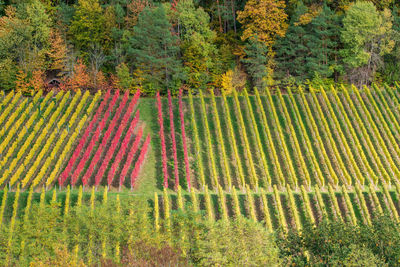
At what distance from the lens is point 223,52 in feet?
211

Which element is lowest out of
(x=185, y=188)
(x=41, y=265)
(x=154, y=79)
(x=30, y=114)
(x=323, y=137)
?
(x=41, y=265)

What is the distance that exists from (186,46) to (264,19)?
8656 mm

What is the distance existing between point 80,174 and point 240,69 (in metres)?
25.4

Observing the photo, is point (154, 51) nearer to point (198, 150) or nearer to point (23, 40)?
point (23, 40)

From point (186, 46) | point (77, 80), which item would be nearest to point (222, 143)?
point (186, 46)

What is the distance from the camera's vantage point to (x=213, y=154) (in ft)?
160

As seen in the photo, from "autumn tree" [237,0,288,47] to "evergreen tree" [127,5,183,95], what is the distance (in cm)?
793

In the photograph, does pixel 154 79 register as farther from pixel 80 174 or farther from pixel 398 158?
pixel 398 158

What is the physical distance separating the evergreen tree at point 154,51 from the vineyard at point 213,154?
373 cm

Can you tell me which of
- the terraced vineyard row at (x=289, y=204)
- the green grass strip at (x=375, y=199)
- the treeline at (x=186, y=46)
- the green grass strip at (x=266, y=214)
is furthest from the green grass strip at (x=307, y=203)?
the treeline at (x=186, y=46)

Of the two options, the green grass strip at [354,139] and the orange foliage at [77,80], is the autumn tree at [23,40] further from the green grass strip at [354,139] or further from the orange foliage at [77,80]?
the green grass strip at [354,139]

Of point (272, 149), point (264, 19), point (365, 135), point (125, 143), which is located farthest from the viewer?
point (264, 19)

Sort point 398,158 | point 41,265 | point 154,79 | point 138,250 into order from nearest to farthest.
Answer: point 41,265 → point 138,250 → point 398,158 → point 154,79

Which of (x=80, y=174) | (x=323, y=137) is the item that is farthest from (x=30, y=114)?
(x=323, y=137)
